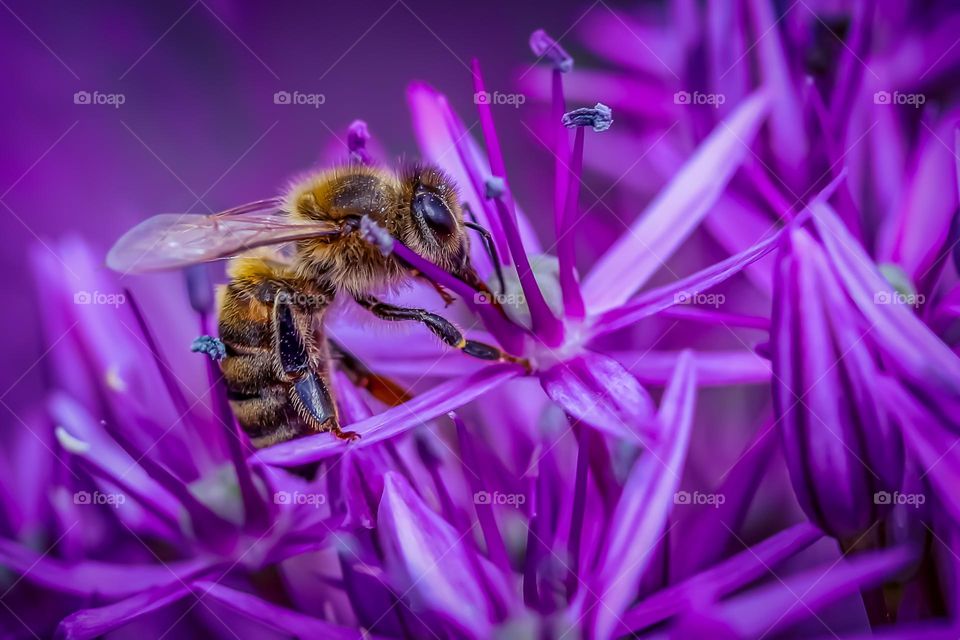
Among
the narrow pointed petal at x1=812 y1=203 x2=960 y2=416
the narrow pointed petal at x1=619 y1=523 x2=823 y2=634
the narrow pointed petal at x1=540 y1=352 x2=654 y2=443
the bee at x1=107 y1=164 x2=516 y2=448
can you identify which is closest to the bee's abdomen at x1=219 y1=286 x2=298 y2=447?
the bee at x1=107 y1=164 x2=516 y2=448

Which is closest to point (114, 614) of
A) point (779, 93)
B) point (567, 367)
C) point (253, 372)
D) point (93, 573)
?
point (93, 573)

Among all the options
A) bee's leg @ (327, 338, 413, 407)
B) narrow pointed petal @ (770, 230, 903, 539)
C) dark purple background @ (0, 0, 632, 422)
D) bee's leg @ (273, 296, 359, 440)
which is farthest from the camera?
dark purple background @ (0, 0, 632, 422)

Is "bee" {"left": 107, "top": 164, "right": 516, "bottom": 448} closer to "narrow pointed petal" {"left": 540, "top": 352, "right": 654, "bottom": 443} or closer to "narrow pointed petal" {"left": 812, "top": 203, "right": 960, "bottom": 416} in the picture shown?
"narrow pointed petal" {"left": 540, "top": 352, "right": 654, "bottom": 443}

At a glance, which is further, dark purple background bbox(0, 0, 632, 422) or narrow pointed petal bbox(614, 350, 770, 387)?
dark purple background bbox(0, 0, 632, 422)

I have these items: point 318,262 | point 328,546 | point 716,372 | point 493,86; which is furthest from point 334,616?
point 493,86

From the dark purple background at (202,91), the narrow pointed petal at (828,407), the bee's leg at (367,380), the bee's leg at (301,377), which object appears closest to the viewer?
the narrow pointed petal at (828,407)

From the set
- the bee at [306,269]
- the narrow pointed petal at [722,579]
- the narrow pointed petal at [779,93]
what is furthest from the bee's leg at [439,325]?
the narrow pointed petal at [779,93]

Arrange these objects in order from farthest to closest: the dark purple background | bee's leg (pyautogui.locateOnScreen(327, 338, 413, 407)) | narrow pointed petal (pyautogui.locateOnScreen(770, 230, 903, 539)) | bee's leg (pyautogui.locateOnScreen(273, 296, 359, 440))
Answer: the dark purple background, bee's leg (pyautogui.locateOnScreen(327, 338, 413, 407)), bee's leg (pyautogui.locateOnScreen(273, 296, 359, 440)), narrow pointed petal (pyautogui.locateOnScreen(770, 230, 903, 539))

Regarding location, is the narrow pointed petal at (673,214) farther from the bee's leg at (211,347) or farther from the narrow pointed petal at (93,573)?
the narrow pointed petal at (93,573)

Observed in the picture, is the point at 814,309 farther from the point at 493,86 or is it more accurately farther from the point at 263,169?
the point at 263,169
